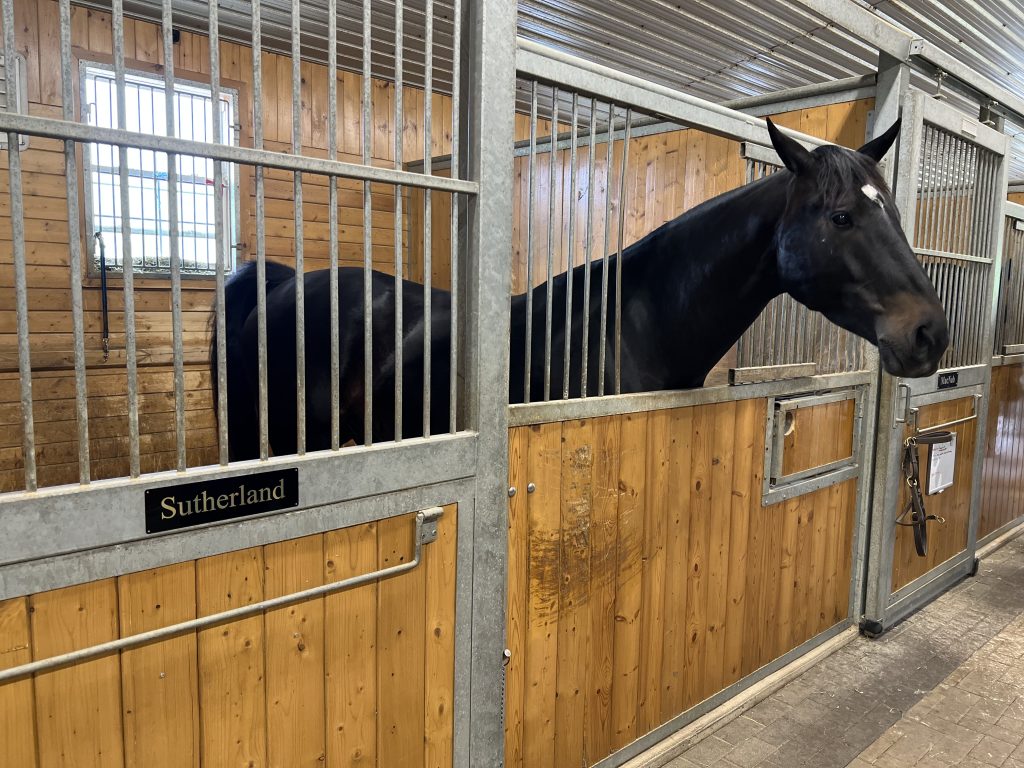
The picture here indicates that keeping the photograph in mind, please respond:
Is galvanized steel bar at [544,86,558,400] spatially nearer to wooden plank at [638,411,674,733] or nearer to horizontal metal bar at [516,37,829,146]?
horizontal metal bar at [516,37,829,146]

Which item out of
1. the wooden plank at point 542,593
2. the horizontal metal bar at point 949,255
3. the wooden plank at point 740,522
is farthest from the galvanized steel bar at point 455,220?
the horizontal metal bar at point 949,255

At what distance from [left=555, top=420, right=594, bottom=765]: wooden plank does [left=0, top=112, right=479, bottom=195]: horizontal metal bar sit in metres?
0.63

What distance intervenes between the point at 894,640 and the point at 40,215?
422cm

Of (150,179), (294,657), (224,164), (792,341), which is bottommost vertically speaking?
(294,657)

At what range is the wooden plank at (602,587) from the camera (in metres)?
1.66

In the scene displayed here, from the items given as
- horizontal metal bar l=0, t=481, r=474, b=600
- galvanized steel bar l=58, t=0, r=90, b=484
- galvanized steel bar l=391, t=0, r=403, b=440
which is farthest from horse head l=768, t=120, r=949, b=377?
galvanized steel bar l=58, t=0, r=90, b=484

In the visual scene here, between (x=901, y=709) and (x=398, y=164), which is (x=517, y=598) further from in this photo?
(x=901, y=709)

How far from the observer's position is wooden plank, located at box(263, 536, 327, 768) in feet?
3.70

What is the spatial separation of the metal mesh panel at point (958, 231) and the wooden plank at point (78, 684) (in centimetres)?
281

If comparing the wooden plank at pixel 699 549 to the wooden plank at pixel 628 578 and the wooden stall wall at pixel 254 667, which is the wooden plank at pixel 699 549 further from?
the wooden stall wall at pixel 254 667

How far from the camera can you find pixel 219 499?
1037 mm

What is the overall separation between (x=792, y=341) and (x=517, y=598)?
4.31ft

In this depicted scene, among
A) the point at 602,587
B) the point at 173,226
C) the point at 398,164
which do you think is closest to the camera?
the point at 173,226

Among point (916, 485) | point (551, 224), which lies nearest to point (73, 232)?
point (551, 224)
